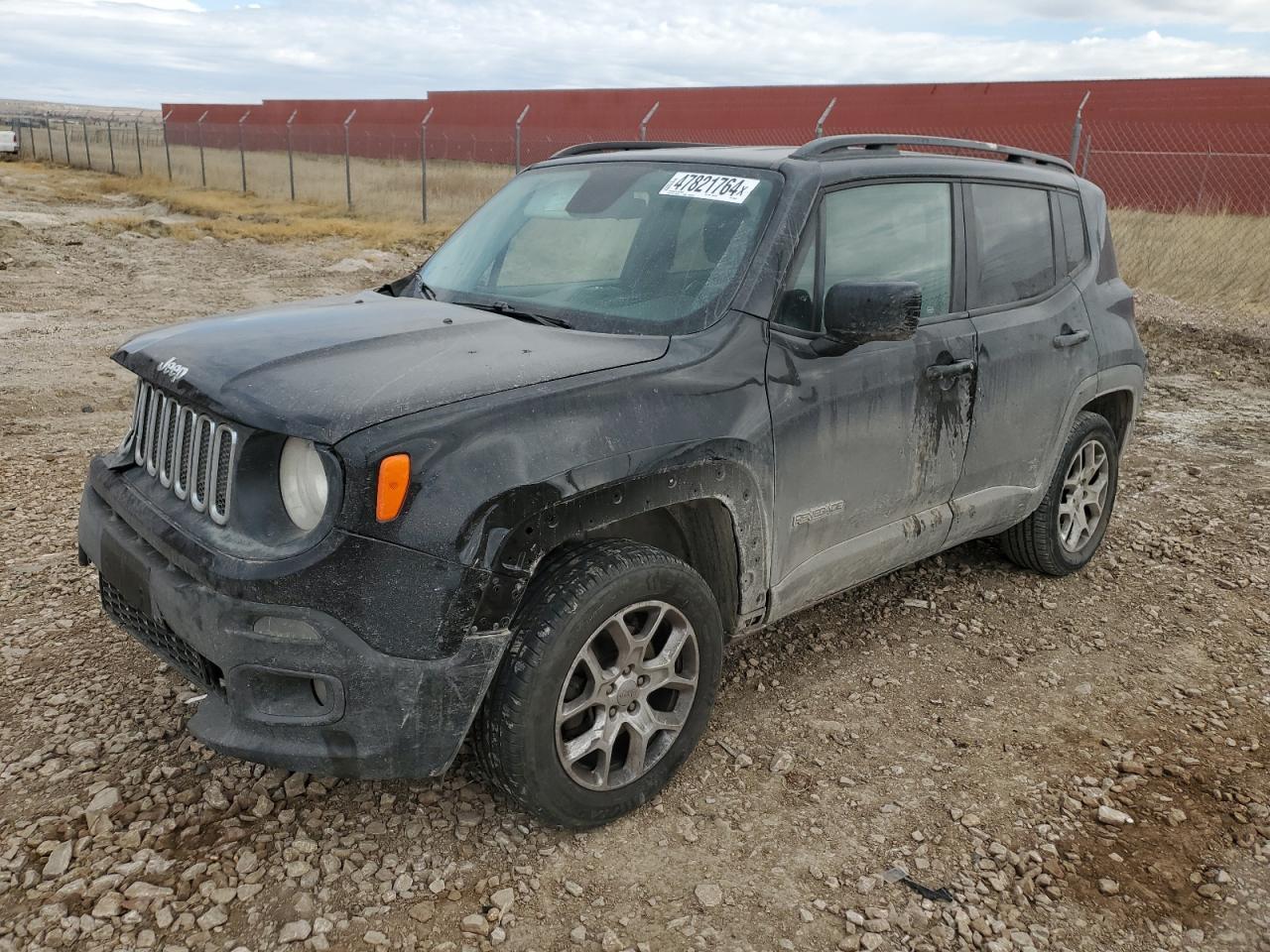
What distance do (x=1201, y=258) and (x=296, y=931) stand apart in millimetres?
15107

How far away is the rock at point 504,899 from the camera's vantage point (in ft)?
8.64

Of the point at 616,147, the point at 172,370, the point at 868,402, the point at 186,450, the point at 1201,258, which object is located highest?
A: the point at 616,147

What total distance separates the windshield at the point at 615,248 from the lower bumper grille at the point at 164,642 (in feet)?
4.70

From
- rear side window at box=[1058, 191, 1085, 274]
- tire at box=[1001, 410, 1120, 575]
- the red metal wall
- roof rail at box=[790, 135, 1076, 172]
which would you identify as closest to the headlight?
roof rail at box=[790, 135, 1076, 172]

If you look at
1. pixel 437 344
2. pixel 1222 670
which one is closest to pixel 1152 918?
pixel 1222 670

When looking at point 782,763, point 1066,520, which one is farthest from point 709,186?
point 1066,520

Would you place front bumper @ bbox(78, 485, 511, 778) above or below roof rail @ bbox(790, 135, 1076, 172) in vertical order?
below

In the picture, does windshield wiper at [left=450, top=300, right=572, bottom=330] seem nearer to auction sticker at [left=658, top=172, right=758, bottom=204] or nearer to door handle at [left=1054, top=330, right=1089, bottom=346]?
auction sticker at [left=658, top=172, right=758, bottom=204]

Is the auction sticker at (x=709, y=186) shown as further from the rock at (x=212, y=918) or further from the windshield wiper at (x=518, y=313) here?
the rock at (x=212, y=918)

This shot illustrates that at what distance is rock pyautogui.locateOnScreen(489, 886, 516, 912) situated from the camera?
8.64 ft

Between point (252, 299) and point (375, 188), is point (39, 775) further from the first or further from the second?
point (375, 188)

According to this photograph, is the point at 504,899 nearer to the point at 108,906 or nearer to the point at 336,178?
the point at 108,906

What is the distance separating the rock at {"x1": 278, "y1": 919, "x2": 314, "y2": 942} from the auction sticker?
2416 mm

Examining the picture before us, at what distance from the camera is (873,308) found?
119 inches
